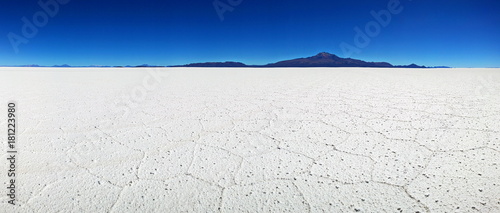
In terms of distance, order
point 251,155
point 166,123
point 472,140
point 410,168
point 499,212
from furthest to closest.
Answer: point 166,123 → point 472,140 → point 251,155 → point 410,168 → point 499,212

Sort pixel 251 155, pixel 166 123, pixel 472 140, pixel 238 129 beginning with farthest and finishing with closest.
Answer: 1. pixel 166 123
2. pixel 238 129
3. pixel 472 140
4. pixel 251 155

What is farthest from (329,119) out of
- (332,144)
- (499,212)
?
(499,212)

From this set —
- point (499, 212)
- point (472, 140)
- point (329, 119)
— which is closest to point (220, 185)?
point (499, 212)

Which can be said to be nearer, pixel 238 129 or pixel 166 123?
pixel 238 129

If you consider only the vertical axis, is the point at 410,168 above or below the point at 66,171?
above

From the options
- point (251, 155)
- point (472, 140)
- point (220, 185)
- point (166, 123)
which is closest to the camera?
point (220, 185)

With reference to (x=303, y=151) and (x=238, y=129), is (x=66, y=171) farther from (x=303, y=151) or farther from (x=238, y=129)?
(x=303, y=151)

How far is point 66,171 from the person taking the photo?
47.8 inches

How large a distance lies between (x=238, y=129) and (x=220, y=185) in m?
0.84

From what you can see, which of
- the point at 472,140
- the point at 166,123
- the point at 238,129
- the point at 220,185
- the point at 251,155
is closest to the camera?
the point at 220,185

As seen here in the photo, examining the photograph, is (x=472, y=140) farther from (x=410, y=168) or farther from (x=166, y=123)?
(x=166, y=123)

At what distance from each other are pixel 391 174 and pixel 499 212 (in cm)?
36

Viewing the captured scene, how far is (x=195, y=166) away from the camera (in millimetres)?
1274

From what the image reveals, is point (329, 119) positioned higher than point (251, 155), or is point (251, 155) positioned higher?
point (329, 119)
